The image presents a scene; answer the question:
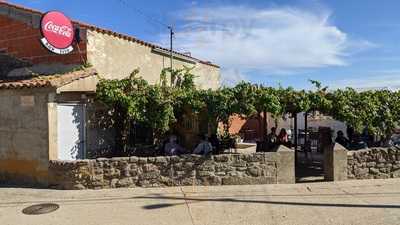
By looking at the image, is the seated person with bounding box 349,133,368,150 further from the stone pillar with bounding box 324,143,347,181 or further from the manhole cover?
the manhole cover

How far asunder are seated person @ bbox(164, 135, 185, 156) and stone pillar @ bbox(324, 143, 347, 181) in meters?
3.82

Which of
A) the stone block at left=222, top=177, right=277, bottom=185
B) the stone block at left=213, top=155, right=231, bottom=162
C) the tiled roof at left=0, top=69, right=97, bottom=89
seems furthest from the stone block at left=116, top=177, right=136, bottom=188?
the tiled roof at left=0, top=69, right=97, bottom=89

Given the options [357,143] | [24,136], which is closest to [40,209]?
[24,136]

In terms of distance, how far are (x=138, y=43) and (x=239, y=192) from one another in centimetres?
708

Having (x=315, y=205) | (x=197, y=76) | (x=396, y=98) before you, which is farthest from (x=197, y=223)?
(x=197, y=76)

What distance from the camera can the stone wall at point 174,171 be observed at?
35.5ft

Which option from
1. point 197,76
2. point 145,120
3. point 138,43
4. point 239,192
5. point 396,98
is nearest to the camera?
point 239,192

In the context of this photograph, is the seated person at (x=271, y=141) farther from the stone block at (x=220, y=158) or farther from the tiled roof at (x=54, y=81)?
the tiled roof at (x=54, y=81)

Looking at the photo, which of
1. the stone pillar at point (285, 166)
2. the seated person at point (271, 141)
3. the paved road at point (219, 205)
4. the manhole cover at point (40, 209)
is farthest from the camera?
the seated person at point (271, 141)

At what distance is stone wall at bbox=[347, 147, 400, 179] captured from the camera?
473 inches

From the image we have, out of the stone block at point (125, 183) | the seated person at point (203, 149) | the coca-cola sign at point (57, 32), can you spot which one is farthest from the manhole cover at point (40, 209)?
the coca-cola sign at point (57, 32)

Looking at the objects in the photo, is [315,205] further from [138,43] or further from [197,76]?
[197,76]

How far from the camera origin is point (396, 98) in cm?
1312

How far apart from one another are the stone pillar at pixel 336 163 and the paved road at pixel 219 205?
0.40 meters
